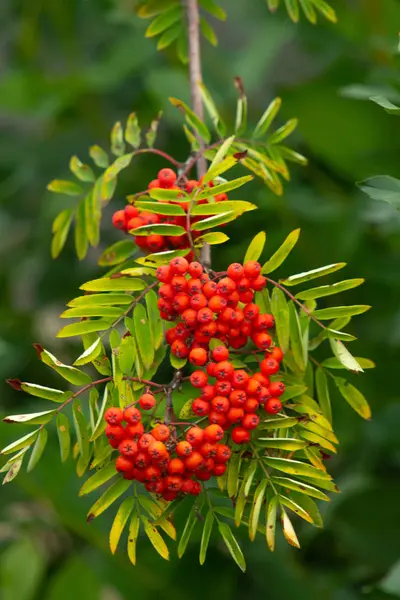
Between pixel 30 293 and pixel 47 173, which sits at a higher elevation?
pixel 47 173

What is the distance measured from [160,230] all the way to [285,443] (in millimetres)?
135

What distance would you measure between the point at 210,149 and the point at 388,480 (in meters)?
0.59

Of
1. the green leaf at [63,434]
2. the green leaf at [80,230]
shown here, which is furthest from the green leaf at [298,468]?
the green leaf at [80,230]

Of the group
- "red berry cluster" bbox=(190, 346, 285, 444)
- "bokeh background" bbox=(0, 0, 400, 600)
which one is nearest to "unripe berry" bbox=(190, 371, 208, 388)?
"red berry cluster" bbox=(190, 346, 285, 444)

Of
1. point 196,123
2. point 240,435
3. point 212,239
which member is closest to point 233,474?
point 240,435

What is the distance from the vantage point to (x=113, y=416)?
17.0 inches

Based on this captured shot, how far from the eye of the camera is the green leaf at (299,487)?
44 cm

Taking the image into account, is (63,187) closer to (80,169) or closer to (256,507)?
(80,169)

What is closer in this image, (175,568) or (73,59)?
(175,568)

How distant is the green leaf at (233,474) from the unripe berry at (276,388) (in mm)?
39

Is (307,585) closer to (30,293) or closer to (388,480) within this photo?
(388,480)

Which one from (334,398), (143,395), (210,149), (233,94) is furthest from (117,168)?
(233,94)

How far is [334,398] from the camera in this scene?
3.26ft

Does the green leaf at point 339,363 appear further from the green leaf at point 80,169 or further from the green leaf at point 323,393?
the green leaf at point 80,169
